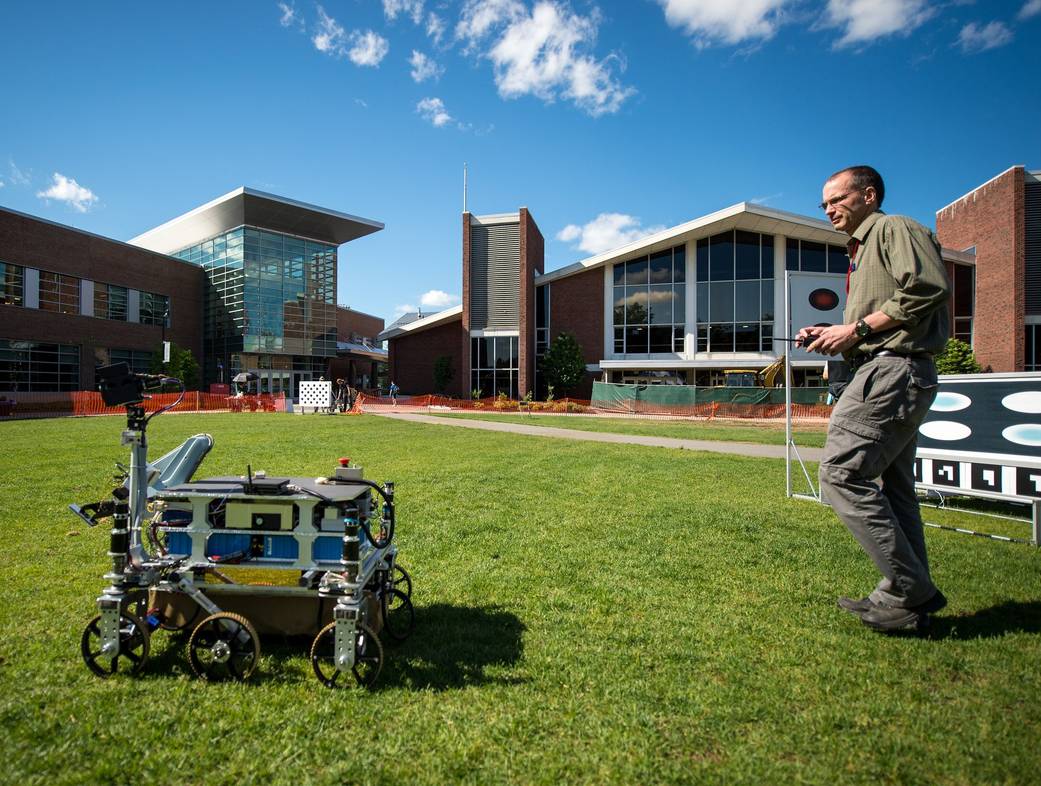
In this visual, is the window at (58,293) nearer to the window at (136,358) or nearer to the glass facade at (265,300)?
the window at (136,358)

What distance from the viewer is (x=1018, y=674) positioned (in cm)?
264

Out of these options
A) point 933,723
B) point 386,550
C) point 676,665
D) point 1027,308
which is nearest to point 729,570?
point 676,665

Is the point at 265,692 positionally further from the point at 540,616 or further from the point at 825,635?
the point at 825,635

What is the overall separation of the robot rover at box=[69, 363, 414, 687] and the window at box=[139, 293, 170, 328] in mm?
47373

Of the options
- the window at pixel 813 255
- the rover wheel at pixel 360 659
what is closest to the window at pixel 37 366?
the rover wheel at pixel 360 659

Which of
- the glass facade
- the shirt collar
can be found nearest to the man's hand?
the shirt collar

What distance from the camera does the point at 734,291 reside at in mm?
36469

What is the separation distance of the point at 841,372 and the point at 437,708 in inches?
117

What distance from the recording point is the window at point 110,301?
40.2 meters

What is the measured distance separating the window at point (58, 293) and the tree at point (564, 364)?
33073mm

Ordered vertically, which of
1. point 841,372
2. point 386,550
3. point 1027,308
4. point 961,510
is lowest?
point 961,510

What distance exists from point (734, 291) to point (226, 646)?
38025mm

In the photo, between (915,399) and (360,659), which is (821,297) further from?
(360,659)

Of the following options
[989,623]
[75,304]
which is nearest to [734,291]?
[989,623]
